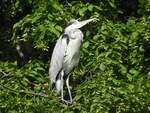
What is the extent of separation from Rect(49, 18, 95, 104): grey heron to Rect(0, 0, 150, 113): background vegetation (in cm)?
8

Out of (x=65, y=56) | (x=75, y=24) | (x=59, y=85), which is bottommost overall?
(x=59, y=85)

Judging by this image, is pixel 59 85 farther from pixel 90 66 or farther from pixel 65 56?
pixel 90 66

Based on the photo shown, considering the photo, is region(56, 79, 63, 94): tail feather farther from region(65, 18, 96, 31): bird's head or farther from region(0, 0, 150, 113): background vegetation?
region(65, 18, 96, 31): bird's head

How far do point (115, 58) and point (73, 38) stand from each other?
68 cm

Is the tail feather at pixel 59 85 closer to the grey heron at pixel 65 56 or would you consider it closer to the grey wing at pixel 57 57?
the grey heron at pixel 65 56

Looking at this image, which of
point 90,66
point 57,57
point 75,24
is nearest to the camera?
point 90,66

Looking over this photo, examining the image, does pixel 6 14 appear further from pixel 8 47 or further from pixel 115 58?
pixel 115 58

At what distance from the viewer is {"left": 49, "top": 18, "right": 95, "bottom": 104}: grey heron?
3918 millimetres

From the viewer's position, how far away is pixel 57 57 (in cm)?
396

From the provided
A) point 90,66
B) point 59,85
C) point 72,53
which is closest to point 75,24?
point 72,53

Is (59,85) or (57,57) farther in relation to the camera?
(59,85)

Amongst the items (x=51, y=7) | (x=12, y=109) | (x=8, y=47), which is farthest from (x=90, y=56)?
(x=8, y=47)

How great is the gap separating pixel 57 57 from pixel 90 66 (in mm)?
541

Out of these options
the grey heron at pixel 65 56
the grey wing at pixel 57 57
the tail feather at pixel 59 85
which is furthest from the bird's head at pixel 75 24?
the tail feather at pixel 59 85
